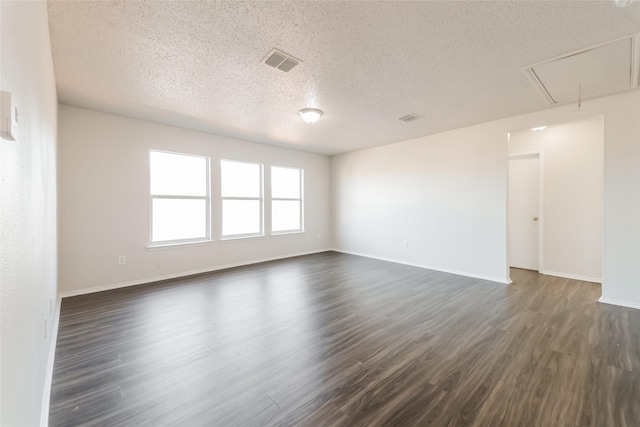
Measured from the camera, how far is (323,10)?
185 centimetres

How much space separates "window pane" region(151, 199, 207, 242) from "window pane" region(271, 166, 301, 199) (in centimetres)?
171

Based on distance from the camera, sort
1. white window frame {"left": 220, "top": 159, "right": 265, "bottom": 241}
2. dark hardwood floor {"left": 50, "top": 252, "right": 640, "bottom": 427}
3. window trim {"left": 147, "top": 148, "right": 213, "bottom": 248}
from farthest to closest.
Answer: white window frame {"left": 220, "top": 159, "right": 265, "bottom": 241} < window trim {"left": 147, "top": 148, "right": 213, "bottom": 248} < dark hardwood floor {"left": 50, "top": 252, "right": 640, "bottom": 427}

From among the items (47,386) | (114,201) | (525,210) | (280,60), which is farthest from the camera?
(525,210)

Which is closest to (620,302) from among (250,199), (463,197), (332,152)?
(463,197)

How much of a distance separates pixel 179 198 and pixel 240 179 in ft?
4.20

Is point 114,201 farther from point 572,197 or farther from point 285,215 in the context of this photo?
point 572,197

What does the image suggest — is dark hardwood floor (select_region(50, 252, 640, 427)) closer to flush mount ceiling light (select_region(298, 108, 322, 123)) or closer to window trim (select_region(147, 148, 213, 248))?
window trim (select_region(147, 148, 213, 248))

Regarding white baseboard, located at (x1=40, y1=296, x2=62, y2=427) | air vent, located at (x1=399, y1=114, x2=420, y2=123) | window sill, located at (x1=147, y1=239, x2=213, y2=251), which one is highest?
air vent, located at (x1=399, y1=114, x2=420, y2=123)

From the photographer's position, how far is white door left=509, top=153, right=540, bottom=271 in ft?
15.9

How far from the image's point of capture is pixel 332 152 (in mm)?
6723

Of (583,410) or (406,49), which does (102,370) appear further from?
(406,49)

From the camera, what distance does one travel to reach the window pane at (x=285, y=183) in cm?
608

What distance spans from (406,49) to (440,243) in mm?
3708

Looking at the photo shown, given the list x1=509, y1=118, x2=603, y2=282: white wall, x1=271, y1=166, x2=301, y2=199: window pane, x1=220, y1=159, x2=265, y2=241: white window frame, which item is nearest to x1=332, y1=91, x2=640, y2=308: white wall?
x1=509, y1=118, x2=603, y2=282: white wall
